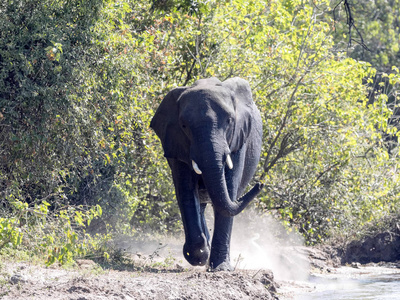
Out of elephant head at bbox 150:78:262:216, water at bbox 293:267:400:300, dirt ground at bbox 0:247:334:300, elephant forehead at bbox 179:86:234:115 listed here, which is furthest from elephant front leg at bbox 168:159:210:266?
water at bbox 293:267:400:300

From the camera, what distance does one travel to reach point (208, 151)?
8.47 meters

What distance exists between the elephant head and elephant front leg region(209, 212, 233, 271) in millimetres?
404

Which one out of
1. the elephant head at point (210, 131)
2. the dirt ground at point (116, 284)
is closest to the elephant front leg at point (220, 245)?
the elephant head at point (210, 131)

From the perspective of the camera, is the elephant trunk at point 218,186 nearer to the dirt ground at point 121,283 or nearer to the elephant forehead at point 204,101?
the elephant forehead at point 204,101

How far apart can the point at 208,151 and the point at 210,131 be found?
257mm

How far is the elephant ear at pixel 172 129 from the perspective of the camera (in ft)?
30.2

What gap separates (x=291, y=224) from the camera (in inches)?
580

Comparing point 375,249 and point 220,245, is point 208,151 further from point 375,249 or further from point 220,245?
point 375,249

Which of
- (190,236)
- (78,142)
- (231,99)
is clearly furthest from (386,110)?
(78,142)

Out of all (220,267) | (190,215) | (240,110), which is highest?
(240,110)

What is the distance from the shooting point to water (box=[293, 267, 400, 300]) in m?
9.81

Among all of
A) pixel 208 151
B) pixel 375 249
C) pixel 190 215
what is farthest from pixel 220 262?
pixel 375 249

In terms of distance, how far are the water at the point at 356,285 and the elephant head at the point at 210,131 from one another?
2096 millimetres

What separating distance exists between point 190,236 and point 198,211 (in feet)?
1.35
